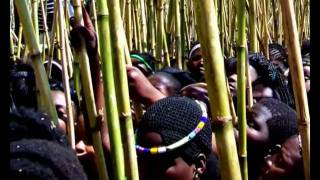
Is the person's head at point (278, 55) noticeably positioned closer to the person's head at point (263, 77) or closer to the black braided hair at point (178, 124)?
the person's head at point (263, 77)

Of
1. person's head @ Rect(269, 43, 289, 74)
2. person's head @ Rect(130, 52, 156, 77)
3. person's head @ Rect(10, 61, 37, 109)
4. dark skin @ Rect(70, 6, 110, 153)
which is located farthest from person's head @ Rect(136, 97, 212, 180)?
person's head @ Rect(269, 43, 289, 74)

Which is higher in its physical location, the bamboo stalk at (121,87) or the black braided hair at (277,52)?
the bamboo stalk at (121,87)

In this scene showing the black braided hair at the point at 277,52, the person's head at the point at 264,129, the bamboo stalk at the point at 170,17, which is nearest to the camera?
the person's head at the point at 264,129

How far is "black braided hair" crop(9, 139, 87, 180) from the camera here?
0.64 meters

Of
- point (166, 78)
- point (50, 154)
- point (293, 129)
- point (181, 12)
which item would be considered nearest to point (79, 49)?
point (50, 154)

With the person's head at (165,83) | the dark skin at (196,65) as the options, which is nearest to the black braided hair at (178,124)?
the person's head at (165,83)

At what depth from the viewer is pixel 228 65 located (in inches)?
86.1

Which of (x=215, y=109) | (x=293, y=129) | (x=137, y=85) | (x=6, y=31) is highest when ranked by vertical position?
(x=6, y=31)

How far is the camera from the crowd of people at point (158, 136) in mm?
699

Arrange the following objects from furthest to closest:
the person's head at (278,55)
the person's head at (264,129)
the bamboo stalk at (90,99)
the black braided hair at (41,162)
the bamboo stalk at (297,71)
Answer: the person's head at (278,55) → the person's head at (264,129) → the bamboo stalk at (90,99) → the bamboo stalk at (297,71) → the black braided hair at (41,162)

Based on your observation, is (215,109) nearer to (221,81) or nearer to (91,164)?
(221,81)

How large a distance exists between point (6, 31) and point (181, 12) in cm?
217

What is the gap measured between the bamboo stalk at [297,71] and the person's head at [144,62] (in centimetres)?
149

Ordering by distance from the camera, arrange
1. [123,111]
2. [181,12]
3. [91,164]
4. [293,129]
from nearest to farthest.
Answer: [123,111] < [91,164] < [293,129] < [181,12]
